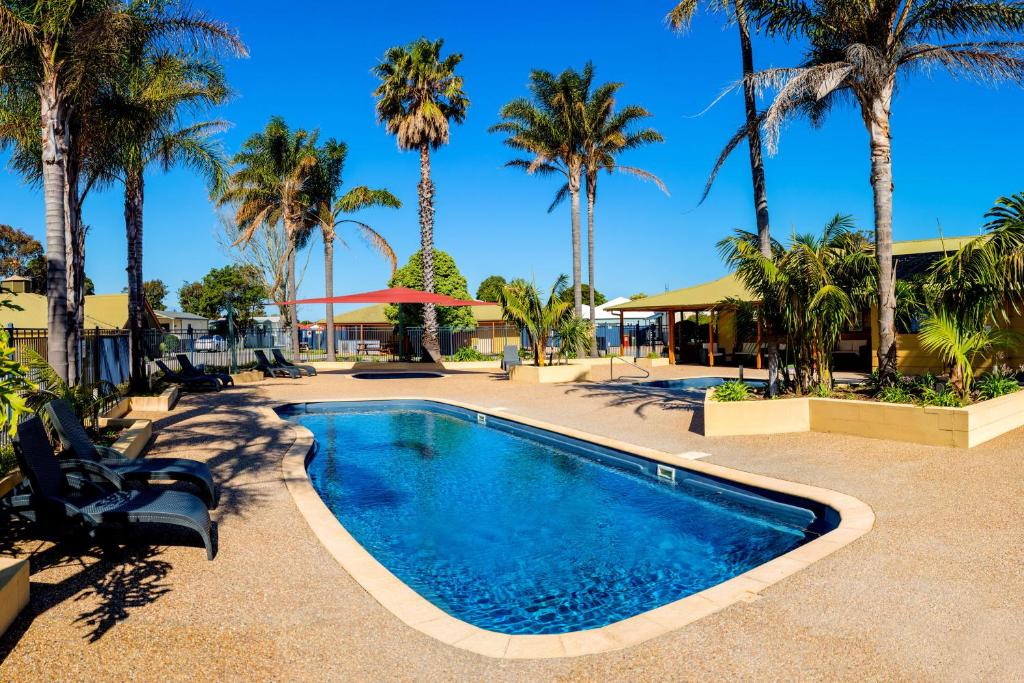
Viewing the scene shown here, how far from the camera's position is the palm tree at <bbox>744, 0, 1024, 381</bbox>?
9.31 metres

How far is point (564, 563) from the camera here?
207 inches

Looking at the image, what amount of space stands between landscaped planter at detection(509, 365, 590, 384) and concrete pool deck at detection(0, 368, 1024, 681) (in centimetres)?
1177

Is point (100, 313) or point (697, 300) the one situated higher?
point (100, 313)

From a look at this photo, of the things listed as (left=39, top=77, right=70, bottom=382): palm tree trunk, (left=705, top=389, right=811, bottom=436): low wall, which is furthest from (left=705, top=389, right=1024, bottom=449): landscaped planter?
(left=39, top=77, right=70, bottom=382): palm tree trunk

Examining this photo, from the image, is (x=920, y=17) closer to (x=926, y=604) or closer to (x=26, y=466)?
(x=926, y=604)

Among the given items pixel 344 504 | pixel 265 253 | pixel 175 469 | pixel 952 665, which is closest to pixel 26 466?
pixel 175 469

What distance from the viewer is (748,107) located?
11.9 meters

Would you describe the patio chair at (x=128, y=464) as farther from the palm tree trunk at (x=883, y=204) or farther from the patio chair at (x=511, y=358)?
the patio chair at (x=511, y=358)

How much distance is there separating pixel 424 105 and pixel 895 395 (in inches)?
806

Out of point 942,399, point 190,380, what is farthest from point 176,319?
point 942,399

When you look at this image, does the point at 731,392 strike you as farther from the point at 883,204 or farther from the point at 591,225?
the point at 591,225

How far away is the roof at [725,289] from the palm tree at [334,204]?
10.5 metres

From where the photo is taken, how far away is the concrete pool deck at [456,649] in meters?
3.03

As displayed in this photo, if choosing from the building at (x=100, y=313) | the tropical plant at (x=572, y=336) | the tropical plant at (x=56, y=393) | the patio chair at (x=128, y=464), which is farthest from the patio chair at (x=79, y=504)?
the building at (x=100, y=313)
